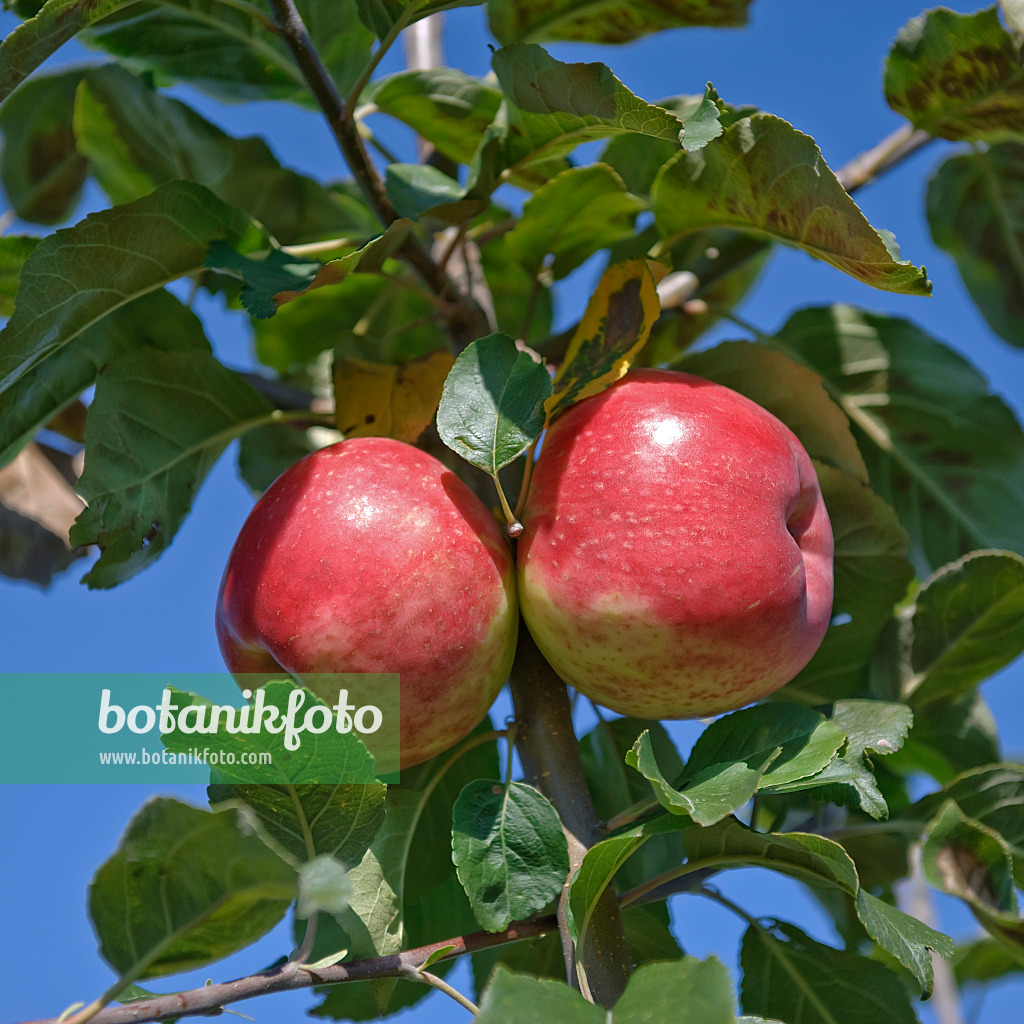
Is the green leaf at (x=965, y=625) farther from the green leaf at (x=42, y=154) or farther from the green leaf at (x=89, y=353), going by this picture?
the green leaf at (x=42, y=154)

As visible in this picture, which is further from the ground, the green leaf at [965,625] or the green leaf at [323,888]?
the green leaf at [965,625]

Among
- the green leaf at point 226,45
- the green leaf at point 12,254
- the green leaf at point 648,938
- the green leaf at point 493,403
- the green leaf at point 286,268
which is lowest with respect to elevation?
the green leaf at point 648,938

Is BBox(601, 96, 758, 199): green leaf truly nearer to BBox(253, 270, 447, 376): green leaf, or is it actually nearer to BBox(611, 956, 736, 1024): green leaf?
BBox(253, 270, 447, 376): green leaf

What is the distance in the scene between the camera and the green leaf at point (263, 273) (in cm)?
75

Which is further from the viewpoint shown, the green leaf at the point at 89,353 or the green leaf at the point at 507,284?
the green leaf at the point at 507,284

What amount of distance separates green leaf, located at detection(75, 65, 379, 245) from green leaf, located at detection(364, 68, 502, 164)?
138mm

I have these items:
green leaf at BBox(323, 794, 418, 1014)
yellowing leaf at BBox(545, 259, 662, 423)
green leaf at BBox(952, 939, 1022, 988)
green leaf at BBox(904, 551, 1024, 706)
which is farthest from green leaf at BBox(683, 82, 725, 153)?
green leaf at BBox(952, 939, 1022, 988)

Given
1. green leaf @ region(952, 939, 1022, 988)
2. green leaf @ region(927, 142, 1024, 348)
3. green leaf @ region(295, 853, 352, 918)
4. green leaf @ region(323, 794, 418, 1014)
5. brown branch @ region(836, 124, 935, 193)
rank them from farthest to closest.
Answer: green leaf @ region(952, 939, 1022, 988) → green leaf @ region(927, 142, 1024, 348) → brown branch @ region(836, 124, 935, 193) → green leaf @ region(323, 794, 418, 1014) → green leaf @ region(295, 853, 352, 918)

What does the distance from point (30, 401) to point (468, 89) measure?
53 centimetres

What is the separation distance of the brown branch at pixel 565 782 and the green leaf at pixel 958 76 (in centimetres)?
69

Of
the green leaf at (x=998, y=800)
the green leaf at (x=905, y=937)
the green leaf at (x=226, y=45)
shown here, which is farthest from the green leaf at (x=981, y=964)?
the green leaf at (x=226, y=45)

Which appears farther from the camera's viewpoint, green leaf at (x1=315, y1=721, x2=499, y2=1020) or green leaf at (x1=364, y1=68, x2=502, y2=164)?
green leaf at (x1=364, y1=68, x2=502, y2=164)

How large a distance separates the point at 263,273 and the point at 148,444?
17 cm

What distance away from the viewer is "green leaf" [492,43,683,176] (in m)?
0.70
